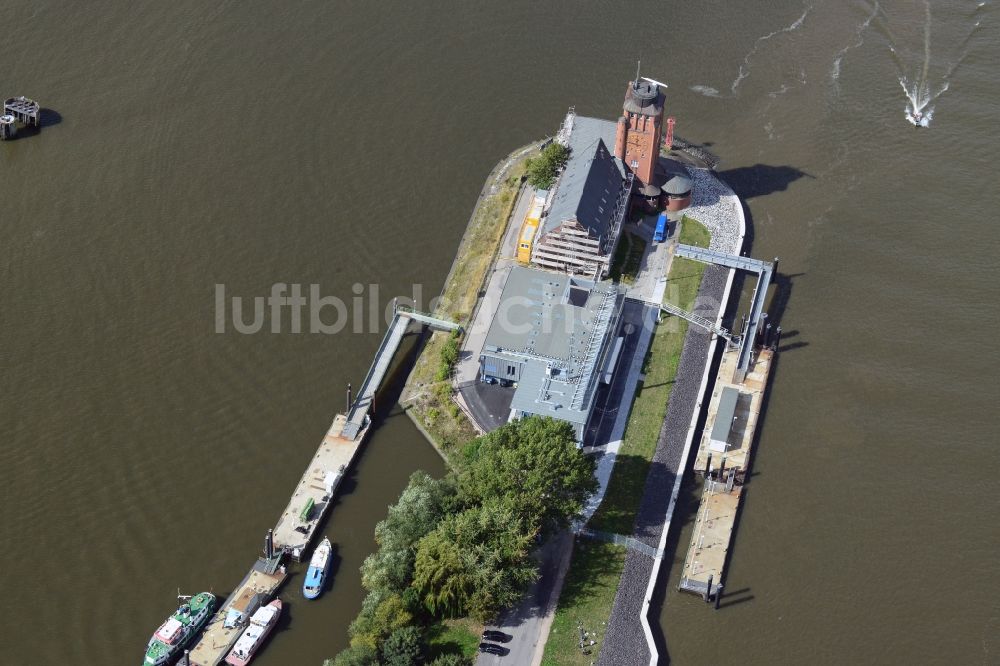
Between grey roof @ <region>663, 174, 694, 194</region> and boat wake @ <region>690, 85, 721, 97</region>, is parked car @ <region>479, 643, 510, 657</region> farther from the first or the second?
boat wake @ <region>690, 85, 721, 97</region>

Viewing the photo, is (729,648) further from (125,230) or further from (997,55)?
(997,55)

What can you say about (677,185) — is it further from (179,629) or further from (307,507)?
(179,629)

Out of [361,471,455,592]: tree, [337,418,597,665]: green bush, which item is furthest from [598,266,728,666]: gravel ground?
[361,471,455,592]: tree

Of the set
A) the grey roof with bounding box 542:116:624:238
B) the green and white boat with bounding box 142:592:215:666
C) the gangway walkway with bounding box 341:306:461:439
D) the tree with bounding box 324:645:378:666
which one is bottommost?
the green and white boat with bounding box 142:592:215:666

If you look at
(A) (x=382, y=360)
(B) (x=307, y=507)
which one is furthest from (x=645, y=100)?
(B) (x=307, y=507)

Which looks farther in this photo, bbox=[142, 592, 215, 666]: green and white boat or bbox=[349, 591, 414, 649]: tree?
bbox=[142, 592, 215, 666]: green and white boat

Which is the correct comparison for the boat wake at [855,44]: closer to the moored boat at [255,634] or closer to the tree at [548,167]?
the tree at [548,167]
